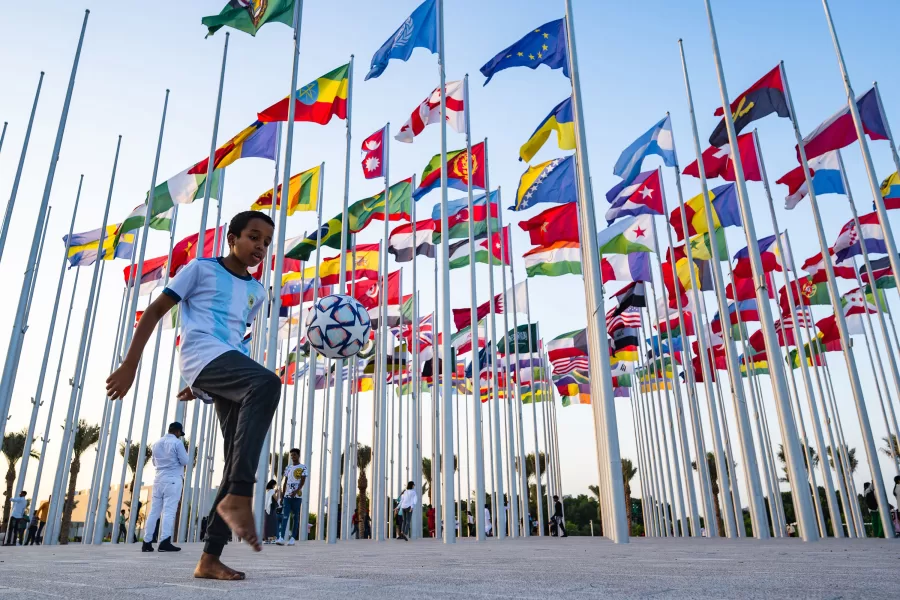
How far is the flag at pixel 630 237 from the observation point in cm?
1708

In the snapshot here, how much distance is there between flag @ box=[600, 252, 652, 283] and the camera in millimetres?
18469

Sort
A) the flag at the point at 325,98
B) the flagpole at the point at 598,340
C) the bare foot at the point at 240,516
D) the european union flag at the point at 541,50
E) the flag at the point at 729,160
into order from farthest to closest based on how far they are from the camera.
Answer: the flag at the point at 729,160 → the flag at the point at 325,98 → the european union flag at the point at 541,50 → the flagpole at the point at 598,340 → the bare foot at the point at 240,516

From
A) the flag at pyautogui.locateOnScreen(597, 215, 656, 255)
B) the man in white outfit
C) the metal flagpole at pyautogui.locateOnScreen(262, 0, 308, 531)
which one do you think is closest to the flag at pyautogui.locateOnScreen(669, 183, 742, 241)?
the flag at pyautogui.locateOnScreen(597, 215, 656, 255)

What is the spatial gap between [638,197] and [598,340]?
9.14 metres

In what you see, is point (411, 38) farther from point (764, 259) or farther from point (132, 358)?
point (764, 259)

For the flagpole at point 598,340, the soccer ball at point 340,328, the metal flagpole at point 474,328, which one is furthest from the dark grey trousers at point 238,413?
the metal flagpole at point 474,328

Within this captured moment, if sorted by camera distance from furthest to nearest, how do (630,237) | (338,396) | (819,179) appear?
(630,237), (819,179), (338,396)

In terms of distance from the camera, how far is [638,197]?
16156 mm

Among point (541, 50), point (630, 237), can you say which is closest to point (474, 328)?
point (541, 50)

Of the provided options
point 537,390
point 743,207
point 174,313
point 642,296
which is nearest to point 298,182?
point 174,313

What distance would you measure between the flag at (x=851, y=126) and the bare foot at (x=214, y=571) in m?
12.6

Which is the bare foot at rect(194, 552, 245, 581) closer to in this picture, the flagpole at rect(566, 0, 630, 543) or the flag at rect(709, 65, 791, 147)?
the flagpole at rect(566, 0, 630, 543)

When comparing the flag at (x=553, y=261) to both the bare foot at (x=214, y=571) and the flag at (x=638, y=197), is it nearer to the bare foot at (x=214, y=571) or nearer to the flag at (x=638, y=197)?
the flag at (x=638, y=197)

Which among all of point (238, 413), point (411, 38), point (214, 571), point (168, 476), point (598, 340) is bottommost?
point (214, 571)
